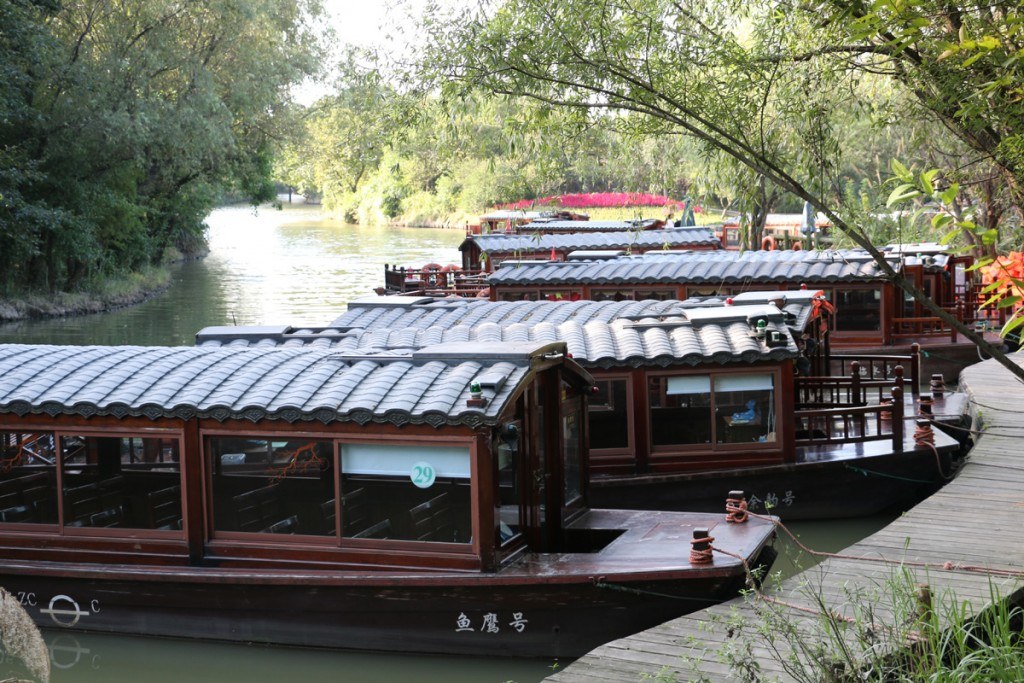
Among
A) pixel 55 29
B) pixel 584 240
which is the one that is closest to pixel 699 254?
pixel 584 240

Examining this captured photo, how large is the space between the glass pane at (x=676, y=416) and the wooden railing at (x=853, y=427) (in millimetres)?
901

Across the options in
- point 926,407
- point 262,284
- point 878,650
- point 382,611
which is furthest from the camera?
point 262,284

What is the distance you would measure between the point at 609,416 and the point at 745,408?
123 cm

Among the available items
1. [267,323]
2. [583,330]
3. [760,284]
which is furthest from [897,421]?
[267,323]

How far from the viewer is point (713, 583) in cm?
728

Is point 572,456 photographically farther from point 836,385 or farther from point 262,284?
point 262,284

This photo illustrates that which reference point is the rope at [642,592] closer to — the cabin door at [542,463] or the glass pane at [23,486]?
the cabin door at [542,463]

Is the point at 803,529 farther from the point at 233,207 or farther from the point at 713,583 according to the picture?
the point at 233,207

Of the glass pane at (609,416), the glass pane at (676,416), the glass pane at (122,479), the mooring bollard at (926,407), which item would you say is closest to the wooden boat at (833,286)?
the mooring bollard at (926,407)

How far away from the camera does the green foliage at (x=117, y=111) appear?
26.6 m

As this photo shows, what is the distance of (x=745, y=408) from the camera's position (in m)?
10.5

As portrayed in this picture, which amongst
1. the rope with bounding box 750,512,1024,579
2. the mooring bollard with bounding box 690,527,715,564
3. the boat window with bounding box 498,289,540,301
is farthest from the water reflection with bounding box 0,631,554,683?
the boat window with bounding box 498,289,540,301

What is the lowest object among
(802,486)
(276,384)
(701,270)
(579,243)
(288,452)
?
(802,486)

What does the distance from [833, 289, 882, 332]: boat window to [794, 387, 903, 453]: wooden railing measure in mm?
5663
